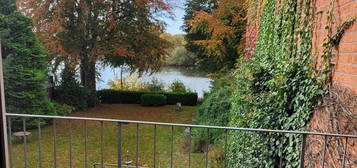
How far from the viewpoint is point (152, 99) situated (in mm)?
8555

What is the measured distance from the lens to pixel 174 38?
366 inches

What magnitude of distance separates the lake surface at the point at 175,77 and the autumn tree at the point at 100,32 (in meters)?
0.58

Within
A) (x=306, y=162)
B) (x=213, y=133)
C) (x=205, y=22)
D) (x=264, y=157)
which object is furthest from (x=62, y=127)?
(x=306, y=162)

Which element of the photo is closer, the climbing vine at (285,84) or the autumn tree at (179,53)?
the climbing vine at (285,84)

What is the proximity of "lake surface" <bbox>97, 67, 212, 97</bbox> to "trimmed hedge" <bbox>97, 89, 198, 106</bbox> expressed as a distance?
35 cm

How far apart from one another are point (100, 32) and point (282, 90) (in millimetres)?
6589

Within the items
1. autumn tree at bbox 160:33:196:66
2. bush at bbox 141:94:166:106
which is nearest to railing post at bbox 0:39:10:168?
bush at bbox 141:94:166:106

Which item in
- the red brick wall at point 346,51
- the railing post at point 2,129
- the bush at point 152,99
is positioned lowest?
the bush at point 152,99

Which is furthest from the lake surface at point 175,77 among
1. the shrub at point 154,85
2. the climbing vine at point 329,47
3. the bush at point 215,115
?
the climbing vine at point 329,47

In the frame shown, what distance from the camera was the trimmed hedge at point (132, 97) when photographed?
8898 mm

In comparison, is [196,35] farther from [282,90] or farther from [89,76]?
[282,90]

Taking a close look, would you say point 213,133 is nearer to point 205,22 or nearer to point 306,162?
point 306,162

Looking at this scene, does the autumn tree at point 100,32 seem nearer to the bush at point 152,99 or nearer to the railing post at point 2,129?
the bush at point 152,99

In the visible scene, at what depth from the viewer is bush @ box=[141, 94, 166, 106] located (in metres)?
8.55
